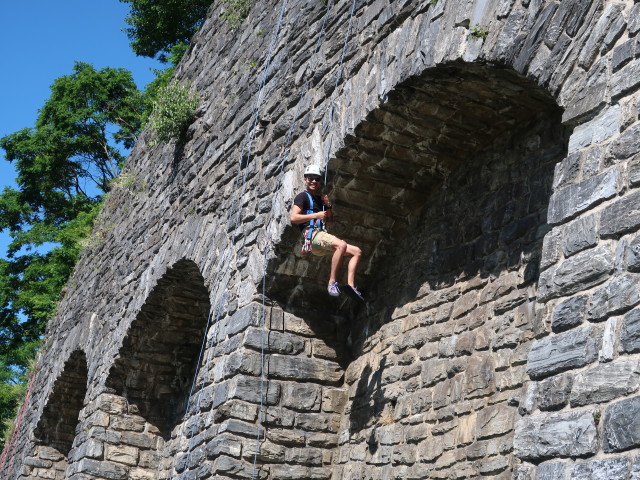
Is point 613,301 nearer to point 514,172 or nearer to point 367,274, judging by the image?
point 514,172

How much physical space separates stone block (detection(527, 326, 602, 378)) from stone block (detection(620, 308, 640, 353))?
0.41 feet

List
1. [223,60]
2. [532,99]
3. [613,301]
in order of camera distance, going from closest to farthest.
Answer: [613,301]
[532,99]
[223,60]

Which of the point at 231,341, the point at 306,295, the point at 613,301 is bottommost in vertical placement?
the point at 613,301

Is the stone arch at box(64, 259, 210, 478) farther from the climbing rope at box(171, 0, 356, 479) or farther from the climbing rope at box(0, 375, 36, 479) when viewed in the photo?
the climbing rope at box(0, 375, 36, 479)

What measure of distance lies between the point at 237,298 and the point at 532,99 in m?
2.61

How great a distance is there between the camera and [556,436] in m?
3.33

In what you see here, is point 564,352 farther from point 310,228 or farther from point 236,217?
point 236,217

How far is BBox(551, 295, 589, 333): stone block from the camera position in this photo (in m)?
3.48

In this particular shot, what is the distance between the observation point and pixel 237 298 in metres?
6.62

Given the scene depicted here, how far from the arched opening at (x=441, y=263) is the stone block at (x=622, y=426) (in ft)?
5.34

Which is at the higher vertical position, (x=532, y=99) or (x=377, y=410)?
(x=532, y=99)

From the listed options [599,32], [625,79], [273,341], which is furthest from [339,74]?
[625,79]

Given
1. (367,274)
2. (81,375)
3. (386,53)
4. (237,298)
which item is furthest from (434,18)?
(81,375)

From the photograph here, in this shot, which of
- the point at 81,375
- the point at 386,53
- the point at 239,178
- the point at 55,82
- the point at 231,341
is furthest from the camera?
the point at 55,82
